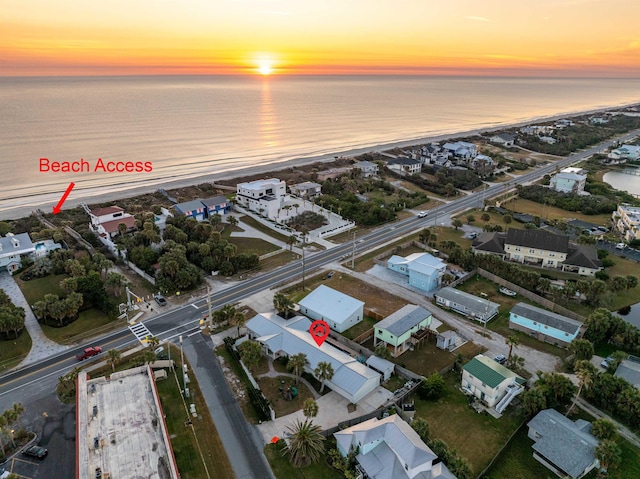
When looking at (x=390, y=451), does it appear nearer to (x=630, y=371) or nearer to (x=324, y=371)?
(x=324, y=371)

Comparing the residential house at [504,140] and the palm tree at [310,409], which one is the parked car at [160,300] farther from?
the residential house at [504,140]

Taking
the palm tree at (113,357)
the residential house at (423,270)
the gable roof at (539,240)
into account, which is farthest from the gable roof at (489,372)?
the palm tree at (113,357)

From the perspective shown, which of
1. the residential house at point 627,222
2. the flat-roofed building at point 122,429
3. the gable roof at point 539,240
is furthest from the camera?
the residential house at point 627,222

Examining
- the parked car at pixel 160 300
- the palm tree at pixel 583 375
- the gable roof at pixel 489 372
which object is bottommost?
the parked car at pixel 160 300

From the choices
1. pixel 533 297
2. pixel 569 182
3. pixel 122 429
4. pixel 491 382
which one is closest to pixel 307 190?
pixel 533 297

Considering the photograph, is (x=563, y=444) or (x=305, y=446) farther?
(x=563, y=444)

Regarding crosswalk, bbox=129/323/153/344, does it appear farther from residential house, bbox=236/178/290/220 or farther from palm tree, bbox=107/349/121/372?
residential house, bbox=236/178/290/220

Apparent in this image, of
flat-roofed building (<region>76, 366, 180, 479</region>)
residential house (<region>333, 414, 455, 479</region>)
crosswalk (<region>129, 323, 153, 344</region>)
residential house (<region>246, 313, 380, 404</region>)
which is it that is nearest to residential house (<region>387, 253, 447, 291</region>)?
residential house (<region>246, 313, 380, 404</region>)
